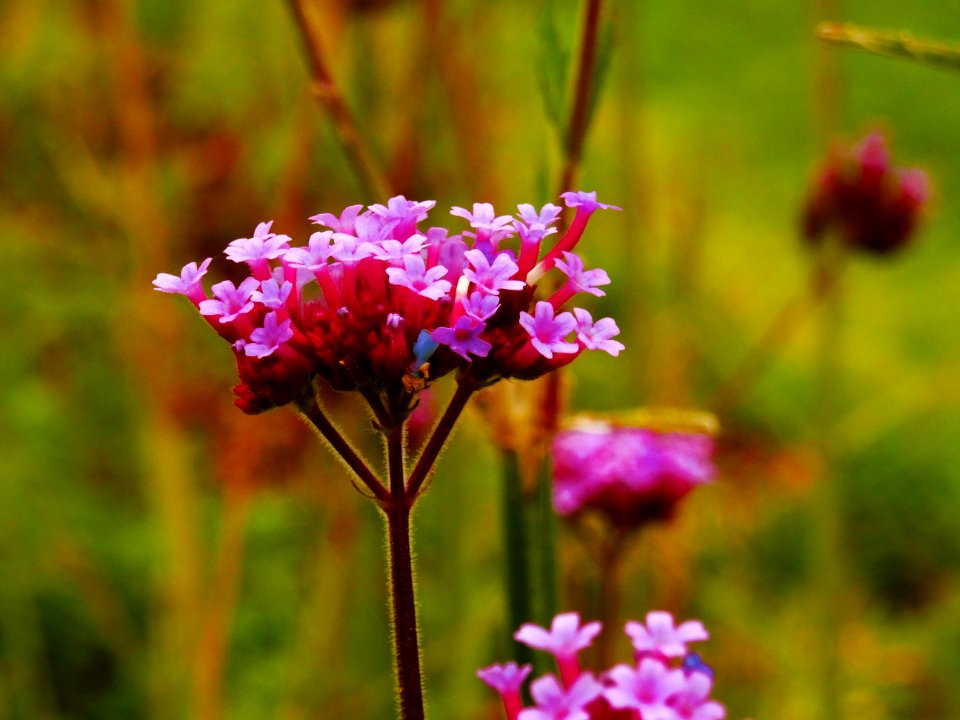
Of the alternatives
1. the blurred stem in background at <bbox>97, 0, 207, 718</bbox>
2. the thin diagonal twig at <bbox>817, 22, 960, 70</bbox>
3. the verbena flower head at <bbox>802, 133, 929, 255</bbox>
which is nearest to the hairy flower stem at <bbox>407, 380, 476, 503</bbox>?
the thin diagonal twig at <bbox>817, 22, 960, 70</bbox>

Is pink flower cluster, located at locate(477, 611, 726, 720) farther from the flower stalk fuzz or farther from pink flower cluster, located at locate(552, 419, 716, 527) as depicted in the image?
pink flower cluster, located at locate(552, 419, 716, 527)

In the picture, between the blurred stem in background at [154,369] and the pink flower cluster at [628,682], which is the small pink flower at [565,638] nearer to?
→ the pink flower cluster at [628,682]

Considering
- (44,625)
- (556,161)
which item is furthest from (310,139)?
(44,625)

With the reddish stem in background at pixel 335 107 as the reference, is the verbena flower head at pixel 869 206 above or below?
above

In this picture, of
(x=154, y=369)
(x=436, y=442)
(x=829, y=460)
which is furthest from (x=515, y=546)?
(x=154, y=369)

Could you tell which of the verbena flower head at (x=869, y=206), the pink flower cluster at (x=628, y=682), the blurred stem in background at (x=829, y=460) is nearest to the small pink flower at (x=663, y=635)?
the pink flower cluster at (x=628, y=682)

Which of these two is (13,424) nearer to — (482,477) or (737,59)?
(482,477)
